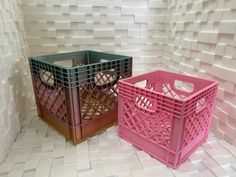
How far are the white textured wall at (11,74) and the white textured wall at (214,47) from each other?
43.8 inches

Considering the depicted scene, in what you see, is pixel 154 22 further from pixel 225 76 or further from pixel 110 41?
pixel 225 76

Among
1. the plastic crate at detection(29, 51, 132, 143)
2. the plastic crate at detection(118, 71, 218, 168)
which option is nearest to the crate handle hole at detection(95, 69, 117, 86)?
the plastic crate at detection(29, 51, 132, 143)

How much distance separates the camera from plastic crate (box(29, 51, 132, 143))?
38.5 inches

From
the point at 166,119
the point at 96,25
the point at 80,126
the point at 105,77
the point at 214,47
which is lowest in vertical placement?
the point at 80,126

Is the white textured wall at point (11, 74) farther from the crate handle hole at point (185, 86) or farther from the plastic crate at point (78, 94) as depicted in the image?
the crate handle hole at point (185, 86)

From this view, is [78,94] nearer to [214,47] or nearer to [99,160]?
[99,160]

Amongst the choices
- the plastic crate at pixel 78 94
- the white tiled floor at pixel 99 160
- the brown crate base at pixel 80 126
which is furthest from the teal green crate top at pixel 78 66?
the white tiled floor at pixel 99 160

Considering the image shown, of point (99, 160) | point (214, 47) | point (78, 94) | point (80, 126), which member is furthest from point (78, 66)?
point (214, 47)

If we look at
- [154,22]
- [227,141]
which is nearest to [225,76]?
[227,141]

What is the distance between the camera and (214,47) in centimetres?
108

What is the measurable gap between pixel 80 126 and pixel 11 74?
50 cm

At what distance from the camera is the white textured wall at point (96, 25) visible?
141cm

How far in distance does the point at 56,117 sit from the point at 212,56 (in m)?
0.96

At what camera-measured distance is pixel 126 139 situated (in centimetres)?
110
